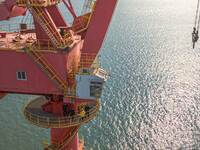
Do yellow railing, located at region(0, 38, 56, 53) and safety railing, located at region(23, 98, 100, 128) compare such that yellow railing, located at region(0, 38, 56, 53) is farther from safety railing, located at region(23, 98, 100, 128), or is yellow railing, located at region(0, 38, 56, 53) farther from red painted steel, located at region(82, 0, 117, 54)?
safety railing, located at region(23, 98, 100, 128)

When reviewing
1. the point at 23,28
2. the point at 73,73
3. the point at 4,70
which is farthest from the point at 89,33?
the point at 23,28

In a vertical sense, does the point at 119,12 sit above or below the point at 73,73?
above

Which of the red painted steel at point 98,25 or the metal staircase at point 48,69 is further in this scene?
the metal staircase at point 48,69

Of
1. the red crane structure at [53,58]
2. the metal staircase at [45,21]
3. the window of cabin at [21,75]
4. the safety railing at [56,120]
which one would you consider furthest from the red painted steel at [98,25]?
the safety railing at [56,120]

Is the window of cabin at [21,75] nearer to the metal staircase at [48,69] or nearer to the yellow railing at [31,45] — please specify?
the metal staircase at [48,69]

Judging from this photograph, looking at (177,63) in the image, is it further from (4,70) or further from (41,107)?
(4,70)

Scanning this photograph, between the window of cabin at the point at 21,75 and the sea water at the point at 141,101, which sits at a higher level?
the window of cabin at the point at 21,75
